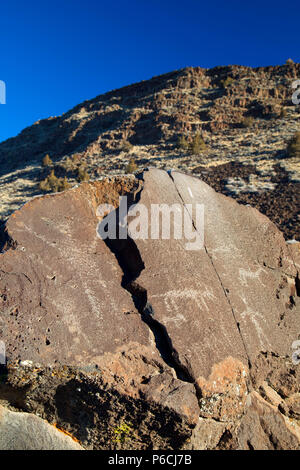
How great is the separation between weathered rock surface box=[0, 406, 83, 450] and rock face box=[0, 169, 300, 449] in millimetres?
92

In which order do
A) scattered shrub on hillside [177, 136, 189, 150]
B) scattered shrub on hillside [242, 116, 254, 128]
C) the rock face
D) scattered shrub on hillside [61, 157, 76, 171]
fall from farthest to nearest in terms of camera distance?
scattered shrub on hillside [242, 116, 254, 128], scattered shrub on hillside [61, 157, 76, 171], scattered shrub on hillside [177, 136, 189, 150], the rock face

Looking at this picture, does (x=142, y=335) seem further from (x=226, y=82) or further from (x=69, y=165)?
(x=226, y=82)

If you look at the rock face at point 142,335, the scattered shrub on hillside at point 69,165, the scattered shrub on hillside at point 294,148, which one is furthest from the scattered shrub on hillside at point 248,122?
the rock face at point 142,335

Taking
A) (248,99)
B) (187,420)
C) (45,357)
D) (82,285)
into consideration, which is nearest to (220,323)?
(187,420)

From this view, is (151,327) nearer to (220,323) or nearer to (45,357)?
(220,323)

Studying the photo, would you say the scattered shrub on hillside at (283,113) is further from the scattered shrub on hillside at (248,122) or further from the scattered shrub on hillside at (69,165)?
the scattered shrub on hillside at (69,165)

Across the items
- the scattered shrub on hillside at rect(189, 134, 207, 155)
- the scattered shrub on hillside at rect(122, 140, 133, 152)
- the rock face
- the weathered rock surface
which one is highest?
the scattered shrub on hillside at rect(122, 140, 133, 152)

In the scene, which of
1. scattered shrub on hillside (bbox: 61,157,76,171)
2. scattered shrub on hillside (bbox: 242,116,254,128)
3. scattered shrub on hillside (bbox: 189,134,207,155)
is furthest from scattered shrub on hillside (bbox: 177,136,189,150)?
scattered shrub on hillside (bbox: 61,157,76,171)

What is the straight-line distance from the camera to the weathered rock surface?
265 centimetres

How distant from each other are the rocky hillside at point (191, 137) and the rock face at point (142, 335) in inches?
310

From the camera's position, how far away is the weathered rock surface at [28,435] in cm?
265

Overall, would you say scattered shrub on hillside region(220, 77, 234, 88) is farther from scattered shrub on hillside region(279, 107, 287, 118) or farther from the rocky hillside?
scattered shrub on hillside region(279, 107, 287, 118)

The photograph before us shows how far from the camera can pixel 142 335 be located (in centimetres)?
282

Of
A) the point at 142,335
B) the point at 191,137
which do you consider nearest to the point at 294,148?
the point at 191,137
